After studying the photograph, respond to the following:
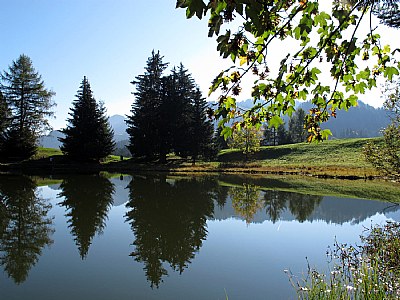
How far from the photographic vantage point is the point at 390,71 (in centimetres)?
325

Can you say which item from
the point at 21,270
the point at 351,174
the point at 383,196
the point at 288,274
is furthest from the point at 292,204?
the point at 351,174

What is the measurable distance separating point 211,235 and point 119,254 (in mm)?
3182

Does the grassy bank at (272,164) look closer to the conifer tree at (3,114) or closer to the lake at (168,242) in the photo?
the conifer tree at (3,114)

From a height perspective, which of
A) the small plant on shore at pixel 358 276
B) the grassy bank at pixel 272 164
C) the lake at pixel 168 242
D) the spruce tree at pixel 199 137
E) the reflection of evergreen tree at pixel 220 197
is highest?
the spruce tree at pixel 199 137

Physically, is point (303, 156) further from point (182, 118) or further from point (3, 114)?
point (3, 114)

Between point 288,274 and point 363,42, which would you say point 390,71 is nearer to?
point 363,42

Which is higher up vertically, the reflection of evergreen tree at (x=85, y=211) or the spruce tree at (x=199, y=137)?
the spruce tree at (x=199, y=137)

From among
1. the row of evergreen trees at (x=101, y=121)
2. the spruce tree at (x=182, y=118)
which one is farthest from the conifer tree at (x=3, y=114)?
the spruce tree at (x=182, y=118)

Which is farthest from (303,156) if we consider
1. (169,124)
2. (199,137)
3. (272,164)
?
(169,124)

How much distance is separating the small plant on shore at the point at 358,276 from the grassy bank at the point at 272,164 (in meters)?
23.1

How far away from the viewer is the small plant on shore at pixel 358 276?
13.6ft

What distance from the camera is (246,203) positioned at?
615 inches

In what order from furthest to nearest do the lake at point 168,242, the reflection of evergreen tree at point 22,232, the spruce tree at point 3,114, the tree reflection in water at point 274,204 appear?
the spruce tree at point 3,114
the tree reflection in water at point 274,204
the reflection of evergreen tree at point 22,232
the lake at point 168,242

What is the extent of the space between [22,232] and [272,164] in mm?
37560
